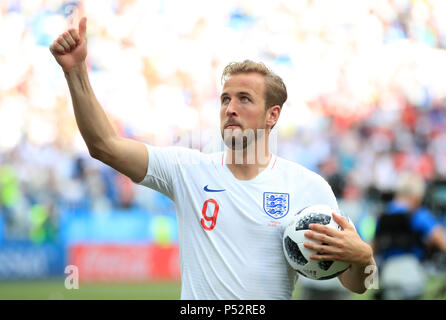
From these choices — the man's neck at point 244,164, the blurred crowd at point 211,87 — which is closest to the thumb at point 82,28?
the man's neck at point 244,164

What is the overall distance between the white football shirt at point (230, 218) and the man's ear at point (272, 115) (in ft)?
0.96

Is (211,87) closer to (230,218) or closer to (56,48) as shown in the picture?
(230,218)

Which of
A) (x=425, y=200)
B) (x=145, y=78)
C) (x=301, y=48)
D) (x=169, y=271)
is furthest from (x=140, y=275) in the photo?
(x=301, y=48)

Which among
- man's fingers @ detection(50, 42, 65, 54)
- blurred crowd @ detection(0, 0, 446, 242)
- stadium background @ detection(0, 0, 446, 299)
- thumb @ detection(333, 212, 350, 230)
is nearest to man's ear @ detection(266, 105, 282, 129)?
thumb @ detection(333, 212, 350, 230)

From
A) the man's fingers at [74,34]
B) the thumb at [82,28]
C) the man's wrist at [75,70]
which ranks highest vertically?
the thumb at [82,28]

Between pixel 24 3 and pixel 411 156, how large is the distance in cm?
990

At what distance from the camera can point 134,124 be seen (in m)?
13.5

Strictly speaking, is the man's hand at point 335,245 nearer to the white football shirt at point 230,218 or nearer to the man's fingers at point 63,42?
the white football shirt at point 230,218

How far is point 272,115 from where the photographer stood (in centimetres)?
363

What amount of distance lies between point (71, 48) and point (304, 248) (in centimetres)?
153

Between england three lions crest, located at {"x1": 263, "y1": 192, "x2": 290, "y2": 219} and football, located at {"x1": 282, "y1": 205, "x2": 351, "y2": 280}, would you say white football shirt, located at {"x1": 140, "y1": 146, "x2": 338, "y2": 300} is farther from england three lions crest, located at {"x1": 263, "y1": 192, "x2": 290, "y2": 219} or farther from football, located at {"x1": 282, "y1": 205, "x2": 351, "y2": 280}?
football, located at {"x1": 282, "y1": 205, "x2": 351, "y2": 280}

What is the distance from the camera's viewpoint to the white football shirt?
3.19 metres

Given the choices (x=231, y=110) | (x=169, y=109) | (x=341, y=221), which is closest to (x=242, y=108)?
(x=231, y=110)

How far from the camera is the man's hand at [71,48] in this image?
2.91m
